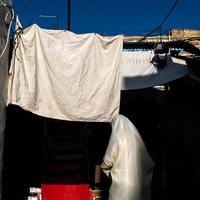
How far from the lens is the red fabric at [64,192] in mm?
4337

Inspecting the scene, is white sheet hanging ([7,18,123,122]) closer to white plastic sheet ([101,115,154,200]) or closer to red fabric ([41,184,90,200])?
white plastic sheet ([101,115,154,200])

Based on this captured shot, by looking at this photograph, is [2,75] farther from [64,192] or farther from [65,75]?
[64,192]

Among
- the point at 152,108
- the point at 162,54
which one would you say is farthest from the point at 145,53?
the point at 152,108

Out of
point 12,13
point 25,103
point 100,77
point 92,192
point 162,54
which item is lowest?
point 92,192

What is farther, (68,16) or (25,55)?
(68,16)

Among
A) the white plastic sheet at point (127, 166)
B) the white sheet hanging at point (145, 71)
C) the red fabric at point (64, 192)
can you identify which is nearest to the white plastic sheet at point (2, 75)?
the red fabric at point (64, 192)

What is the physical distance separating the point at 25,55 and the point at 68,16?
9747mm

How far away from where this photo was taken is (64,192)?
4.38 metres

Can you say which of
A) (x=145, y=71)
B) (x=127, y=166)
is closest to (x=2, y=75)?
(x=127, y=166)

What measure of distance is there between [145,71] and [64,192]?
3.24 meters

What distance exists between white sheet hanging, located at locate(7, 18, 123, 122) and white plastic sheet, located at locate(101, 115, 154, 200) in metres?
0.65

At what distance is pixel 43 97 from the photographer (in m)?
3.33

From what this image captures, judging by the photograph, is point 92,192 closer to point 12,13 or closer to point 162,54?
point 162,54

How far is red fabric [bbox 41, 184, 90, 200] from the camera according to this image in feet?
14.2
